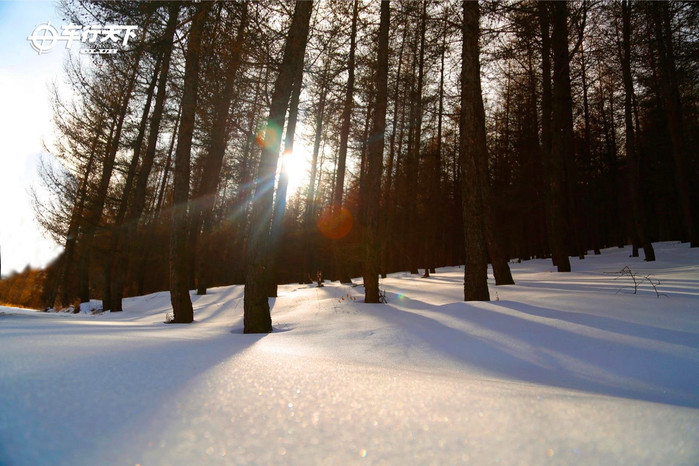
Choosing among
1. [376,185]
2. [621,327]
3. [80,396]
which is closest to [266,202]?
[376,185]

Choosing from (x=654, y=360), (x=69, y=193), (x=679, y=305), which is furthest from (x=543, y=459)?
(x=69, y=193)

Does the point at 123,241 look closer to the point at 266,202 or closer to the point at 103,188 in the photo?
the point at 103,188

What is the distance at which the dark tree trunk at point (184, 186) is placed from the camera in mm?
6266

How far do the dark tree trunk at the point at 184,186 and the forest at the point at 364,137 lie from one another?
0.03m

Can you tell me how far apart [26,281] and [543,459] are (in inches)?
1658

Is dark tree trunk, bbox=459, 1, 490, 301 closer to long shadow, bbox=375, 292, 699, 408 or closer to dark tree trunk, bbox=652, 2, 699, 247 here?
long shadow, bbox=375, 292, 699, 408

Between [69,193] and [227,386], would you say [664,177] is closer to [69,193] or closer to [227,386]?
[227,386]

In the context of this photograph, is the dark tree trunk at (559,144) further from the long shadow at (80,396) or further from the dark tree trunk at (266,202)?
the long shadow at (80,396)

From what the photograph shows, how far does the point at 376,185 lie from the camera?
24.6ft

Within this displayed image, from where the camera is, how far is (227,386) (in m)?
1.09

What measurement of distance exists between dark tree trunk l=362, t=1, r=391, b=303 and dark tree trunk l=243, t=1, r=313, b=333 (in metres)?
2.72

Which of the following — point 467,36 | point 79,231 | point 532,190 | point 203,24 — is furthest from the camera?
point 532,190

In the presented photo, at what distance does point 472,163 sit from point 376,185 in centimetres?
227

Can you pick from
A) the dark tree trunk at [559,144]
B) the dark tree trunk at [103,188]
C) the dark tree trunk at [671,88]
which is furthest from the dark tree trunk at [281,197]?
the dark tree trunk at [671,88]
